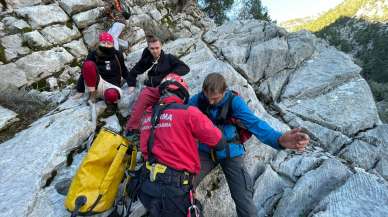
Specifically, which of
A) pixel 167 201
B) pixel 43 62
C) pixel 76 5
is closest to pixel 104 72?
pixel 167 201

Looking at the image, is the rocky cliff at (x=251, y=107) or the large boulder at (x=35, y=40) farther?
the large boulder at (x=35, y=40)

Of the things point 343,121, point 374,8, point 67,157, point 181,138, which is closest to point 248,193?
point 181,138

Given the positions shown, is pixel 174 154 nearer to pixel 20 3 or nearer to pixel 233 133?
pixel 233 133

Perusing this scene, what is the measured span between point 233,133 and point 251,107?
113 inches

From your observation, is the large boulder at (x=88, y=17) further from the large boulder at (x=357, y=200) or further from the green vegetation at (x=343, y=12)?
the green vegetation at (x=343, y=12)

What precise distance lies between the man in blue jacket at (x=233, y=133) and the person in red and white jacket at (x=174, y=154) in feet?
2.40

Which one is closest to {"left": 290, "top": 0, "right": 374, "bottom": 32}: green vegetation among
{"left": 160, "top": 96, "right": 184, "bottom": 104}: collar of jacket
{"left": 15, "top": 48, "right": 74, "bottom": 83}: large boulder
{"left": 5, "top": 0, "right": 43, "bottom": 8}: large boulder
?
{"left": 5, "top": 0, "right": 43, "bottom": 8}: large boulder

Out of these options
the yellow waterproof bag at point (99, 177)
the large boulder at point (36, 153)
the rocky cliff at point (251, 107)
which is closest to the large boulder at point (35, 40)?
the rocky cliff at point (251, 107)

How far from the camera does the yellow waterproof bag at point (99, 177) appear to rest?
5.23 meters

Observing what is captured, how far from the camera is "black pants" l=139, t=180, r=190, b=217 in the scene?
4.88m

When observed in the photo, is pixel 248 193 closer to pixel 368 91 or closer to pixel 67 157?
pixel 67 157

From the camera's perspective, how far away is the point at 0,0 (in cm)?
1391

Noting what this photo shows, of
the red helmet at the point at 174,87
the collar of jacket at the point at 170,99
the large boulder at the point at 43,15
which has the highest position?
the large boulder at the point at 43,15

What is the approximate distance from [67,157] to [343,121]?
24.7ft
